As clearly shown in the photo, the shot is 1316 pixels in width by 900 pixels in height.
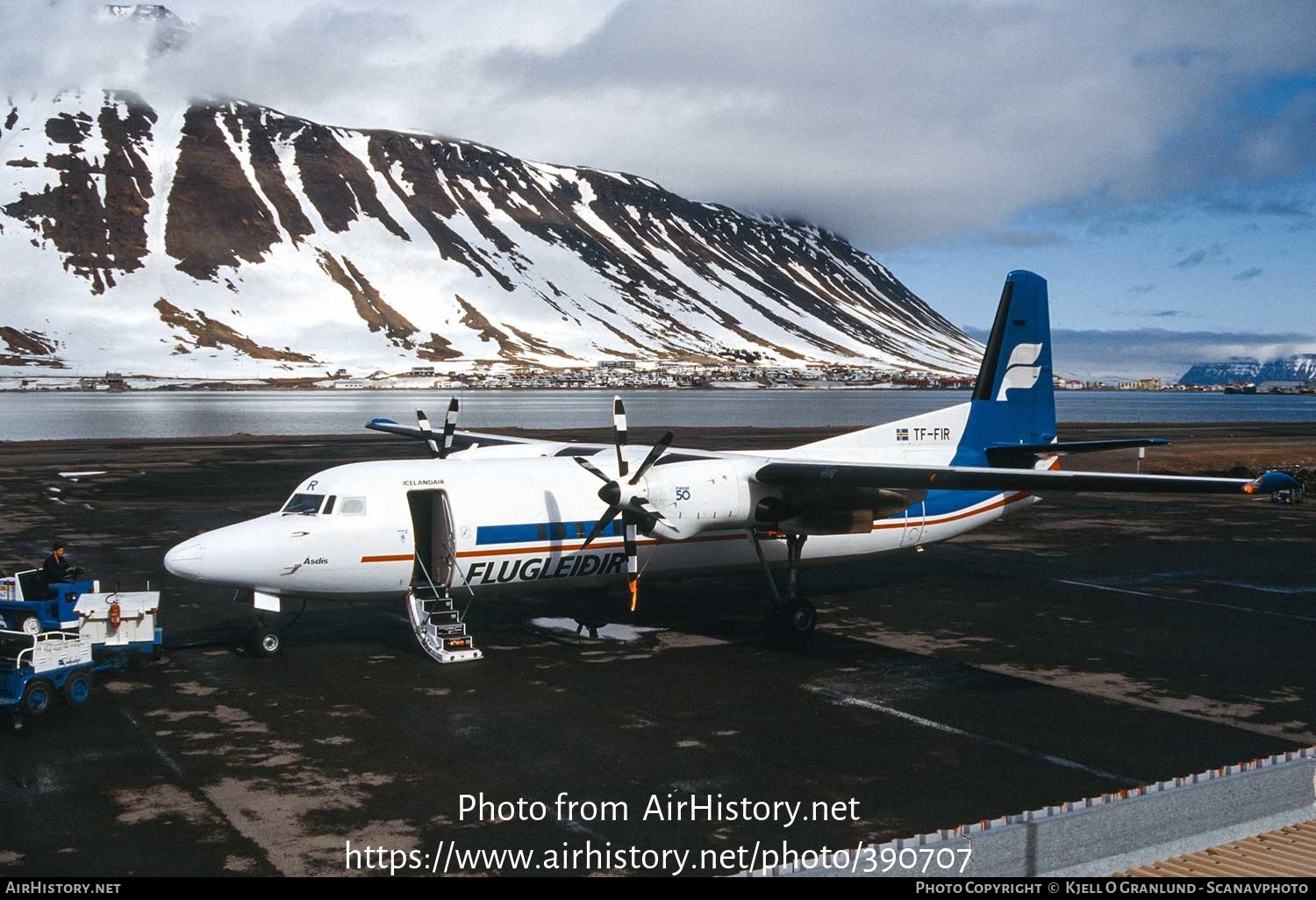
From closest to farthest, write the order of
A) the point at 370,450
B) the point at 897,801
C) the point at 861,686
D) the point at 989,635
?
the point at 897,801, the point at 861,686, the point at 989,635, the point at 370,450

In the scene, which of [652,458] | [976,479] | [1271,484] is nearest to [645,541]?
[652,458]

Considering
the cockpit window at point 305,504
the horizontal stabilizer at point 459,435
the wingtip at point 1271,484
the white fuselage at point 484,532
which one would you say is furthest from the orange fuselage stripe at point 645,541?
the wingtip at point 1271,484

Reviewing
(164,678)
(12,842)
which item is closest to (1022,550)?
(164,678)

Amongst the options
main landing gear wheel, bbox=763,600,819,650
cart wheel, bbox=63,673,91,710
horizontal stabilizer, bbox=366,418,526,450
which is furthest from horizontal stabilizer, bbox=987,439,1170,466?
cart wheel, bbox=63,673,91,710

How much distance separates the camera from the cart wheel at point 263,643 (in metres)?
19.7

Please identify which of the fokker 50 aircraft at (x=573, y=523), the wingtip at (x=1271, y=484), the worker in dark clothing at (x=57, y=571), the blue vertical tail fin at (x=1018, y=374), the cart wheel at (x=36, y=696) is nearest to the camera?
the wingtip at (x=1271, y=484)

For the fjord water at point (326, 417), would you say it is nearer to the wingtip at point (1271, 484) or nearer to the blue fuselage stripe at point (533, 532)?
the blue fuselage stripe at point (533, 532)

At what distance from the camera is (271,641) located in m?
19.8

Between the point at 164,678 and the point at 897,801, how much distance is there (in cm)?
1290

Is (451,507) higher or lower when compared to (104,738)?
higher

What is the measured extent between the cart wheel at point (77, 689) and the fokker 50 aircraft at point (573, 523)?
2361 mm

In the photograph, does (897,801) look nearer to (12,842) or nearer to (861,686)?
(861,686)

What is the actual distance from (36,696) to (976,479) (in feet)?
51.1

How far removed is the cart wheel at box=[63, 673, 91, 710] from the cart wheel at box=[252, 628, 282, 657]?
131 inches
